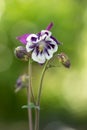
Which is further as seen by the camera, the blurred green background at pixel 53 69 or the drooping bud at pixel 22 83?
the blurred green background at pixel 53 69

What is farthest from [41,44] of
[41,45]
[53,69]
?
[53,69]

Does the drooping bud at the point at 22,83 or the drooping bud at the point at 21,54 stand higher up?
the drooping bud at the point at 21,54

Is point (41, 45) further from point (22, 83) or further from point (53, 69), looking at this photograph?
point (53, 69)

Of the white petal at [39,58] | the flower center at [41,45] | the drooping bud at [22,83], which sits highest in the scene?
the flower center at [41,45]

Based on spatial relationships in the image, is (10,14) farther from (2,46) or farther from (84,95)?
(84,95)

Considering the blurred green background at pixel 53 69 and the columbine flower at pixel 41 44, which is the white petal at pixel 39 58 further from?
the blurred green background at pixel 53 69

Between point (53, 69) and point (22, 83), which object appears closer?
point (22, 83)

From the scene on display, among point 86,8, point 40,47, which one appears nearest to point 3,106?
point 86,8

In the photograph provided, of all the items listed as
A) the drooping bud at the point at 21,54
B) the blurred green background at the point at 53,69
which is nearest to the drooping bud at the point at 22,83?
the drooping bud at the point at 21,54
